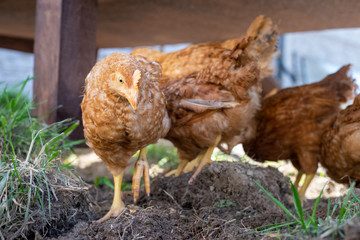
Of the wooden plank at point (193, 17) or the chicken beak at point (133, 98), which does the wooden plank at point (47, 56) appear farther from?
the chicken beak at point (133, 98)

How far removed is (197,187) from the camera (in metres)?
2.54

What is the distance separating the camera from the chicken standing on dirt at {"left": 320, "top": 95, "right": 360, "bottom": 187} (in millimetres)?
2576

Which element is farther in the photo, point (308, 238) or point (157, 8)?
point (157, 8)

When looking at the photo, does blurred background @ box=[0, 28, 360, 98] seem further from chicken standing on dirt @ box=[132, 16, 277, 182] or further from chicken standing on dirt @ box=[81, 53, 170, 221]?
chicken standing on dirt @ box=[81, 53, 170, 221]

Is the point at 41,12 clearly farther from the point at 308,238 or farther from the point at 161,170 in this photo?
the point at 308,238

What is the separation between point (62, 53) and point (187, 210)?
1.50 metres

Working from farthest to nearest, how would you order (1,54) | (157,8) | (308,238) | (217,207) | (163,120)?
(1,54), (157,8), (163,120), (217,207), (308,238)

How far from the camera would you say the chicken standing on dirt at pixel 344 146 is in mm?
2576

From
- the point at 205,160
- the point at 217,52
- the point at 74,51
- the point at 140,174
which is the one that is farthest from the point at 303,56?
the point at 140,174

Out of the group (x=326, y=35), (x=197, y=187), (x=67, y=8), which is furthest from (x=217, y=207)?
(x=326, y=35)

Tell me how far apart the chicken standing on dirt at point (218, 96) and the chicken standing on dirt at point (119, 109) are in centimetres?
47

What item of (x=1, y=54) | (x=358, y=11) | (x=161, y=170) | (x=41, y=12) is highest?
(x=358, y=11)

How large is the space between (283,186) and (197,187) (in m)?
0.75

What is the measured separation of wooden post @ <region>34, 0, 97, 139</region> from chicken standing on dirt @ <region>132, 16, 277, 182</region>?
666mm
